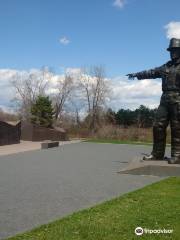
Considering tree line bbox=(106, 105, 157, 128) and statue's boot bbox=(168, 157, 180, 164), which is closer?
statue's boot bbox=(168, 157, 180, 164)

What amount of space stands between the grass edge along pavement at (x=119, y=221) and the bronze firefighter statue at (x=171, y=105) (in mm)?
4111

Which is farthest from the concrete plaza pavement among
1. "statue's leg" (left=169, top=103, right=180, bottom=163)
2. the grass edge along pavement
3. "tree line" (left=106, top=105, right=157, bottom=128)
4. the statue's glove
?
A: "tree line" (left=106, top=105, right=157, bottom=128)

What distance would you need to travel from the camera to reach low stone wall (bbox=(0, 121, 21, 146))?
2762 cm

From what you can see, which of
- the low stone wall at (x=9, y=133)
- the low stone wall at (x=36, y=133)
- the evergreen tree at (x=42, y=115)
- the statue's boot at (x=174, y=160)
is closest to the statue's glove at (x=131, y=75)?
the statue's boot at (x=174, y=160)

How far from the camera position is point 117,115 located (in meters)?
55.7

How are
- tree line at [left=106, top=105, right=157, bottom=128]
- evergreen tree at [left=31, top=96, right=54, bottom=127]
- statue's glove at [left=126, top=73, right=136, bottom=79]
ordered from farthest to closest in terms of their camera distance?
tree line at [left=106, top=105, right=157, bottom=128] < evergreen tree at [left=31, top=96, right=54, bottom=127] < statue's glove at [left=126, top=73, right=136, bottom=79]

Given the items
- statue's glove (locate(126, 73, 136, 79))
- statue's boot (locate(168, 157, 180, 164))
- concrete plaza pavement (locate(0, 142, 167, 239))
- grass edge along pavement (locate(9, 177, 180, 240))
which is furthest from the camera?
statue's glove (locate(126, 73, 136, 79))

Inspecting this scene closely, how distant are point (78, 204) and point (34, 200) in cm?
82

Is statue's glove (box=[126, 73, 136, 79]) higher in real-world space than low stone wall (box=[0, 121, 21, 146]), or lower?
higher

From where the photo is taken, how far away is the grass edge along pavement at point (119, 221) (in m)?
5.37

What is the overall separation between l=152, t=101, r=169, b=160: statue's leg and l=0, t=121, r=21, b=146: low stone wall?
54.0ft

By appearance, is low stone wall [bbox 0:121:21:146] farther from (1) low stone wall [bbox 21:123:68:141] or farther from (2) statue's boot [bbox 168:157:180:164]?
(2) statue's boot [bbox 168:157:180:164]

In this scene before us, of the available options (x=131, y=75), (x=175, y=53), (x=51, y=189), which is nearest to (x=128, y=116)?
(x=131, y=75)

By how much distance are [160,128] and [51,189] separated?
4465 mm
